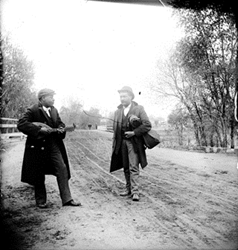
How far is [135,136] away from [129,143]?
0.11 m

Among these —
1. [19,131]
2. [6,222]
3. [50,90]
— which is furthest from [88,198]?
[50,90]

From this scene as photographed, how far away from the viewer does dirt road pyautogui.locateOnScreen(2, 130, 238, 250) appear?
73.4 inches

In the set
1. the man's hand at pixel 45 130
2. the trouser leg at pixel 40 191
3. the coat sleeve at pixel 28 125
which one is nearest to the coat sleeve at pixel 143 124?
the man's hand at pixel 45 130

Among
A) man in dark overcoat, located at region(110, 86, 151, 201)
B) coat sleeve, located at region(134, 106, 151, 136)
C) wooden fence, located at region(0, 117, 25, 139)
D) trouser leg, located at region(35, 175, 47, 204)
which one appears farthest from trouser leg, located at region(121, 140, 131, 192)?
wooden fence, located at region(0, 117, 25, 139)

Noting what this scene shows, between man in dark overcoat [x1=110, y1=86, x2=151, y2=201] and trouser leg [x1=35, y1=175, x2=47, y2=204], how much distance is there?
64cm

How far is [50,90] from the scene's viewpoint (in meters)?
2.17

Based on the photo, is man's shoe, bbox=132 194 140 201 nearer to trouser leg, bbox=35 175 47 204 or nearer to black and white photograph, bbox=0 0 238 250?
black and white photograph, bbox=0 0 238 250

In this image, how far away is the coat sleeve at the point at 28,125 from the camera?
2163 mm

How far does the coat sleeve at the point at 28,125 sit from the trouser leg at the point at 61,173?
0.24m

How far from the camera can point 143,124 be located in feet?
8.76

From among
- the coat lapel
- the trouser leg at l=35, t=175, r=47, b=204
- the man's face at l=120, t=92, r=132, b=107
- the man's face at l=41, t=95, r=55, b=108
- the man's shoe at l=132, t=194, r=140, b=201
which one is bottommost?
the man's shoe at l=132, t=194, r=140, b=201

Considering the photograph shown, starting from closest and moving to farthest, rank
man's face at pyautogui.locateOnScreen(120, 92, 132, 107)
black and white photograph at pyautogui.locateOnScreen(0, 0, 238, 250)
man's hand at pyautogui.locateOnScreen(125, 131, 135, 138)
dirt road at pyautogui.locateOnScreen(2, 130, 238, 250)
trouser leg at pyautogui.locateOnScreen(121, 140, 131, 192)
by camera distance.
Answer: dirt road at pyautogui.locateOnScreen(2, 130, 238, 250) < black and white photograph at pyautogui.locateOnScreen(0, 0, 238, 250) < man's face at pyautogui.locateOnScreen(120, 92, 132, 107) < trouser leg at pyautogui.locateOnScreen(121, 140, 131, 192) < man's hand at pyautogui.locateOnScreen(125, 131, 135, 138)

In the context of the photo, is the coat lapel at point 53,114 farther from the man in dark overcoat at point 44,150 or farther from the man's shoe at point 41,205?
the man's shoe at point 41,205

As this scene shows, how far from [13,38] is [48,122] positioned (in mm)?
732
